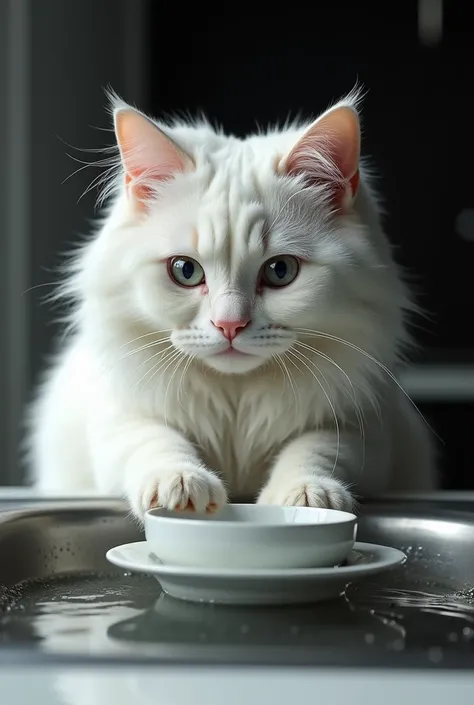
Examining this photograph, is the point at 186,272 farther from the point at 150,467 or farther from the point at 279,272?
the point at 150,467

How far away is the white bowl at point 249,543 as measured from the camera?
0.92 metres

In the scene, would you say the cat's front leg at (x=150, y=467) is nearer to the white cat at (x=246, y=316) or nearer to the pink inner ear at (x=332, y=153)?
the white cat at (x=246, y=316)

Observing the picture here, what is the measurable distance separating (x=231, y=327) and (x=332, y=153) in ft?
1.12

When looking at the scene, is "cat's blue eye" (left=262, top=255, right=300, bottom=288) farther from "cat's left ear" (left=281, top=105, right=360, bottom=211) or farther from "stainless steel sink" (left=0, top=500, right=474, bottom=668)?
"stainless steel sink" (left=0, top=500, right=474, bottom=668)

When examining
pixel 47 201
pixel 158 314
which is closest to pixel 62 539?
pixel 158 314

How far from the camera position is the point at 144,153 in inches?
57.1

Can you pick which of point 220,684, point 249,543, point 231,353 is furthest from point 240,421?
point 220,684

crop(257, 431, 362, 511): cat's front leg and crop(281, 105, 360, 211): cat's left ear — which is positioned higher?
crop(281, 105, 360, 211): cat's left ear

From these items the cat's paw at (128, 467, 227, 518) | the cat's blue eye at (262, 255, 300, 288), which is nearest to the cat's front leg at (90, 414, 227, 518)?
the cat's paw at (128, 467, 227, 518)

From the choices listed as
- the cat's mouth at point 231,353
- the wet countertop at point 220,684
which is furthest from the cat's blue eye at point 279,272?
the wet countertop at point 220,684

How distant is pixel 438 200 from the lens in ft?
13.9

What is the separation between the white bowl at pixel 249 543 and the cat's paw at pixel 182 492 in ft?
0.58

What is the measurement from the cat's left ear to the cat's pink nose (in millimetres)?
302

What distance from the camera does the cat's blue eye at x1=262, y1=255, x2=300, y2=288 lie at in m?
1.37
